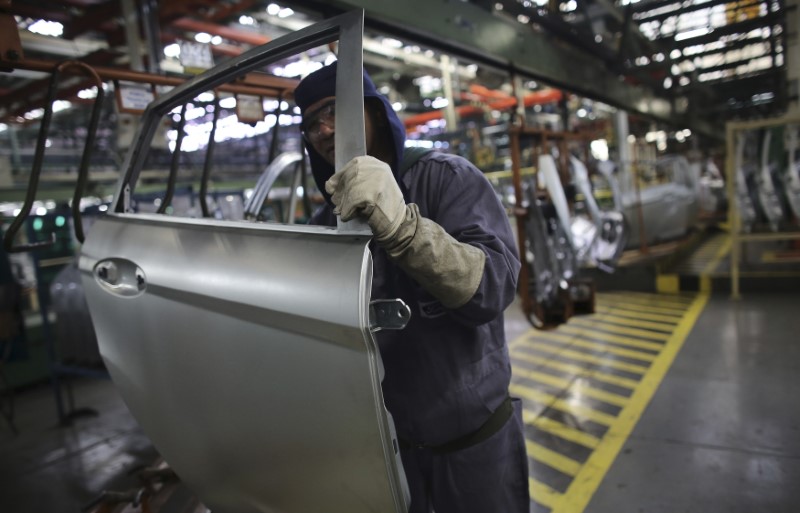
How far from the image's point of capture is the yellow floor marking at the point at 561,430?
323 centimetres

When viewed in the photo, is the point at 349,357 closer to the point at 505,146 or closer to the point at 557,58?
the point at 557,58

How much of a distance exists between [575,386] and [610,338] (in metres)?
1.46

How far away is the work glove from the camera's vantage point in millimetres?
1059

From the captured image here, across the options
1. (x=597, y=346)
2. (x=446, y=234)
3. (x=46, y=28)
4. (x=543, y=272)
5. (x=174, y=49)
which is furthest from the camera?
(x=597, y=346)

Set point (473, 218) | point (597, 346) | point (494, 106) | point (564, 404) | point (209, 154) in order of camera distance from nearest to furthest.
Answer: point (473, 218)
point (209, 154)
point (564, 404)
point (597, 346)
point (494, 106)

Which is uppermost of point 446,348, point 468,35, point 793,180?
point 468,35

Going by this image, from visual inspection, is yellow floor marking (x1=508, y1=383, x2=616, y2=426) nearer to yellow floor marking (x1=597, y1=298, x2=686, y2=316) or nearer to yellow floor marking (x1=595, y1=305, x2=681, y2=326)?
yellow floor marking (x1=595, y1=305, x2=681, y2=326)

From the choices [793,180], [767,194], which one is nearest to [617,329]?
[767,194]

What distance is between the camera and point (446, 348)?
4.61 feet

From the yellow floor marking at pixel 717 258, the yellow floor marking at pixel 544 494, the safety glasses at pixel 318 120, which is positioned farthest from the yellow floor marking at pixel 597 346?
the safety glasses at pixel 318 120

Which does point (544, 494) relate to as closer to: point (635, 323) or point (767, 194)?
point (635, 323)

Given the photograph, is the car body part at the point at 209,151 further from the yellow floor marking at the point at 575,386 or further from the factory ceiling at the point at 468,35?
the yellow floor marking at the point at 575,386

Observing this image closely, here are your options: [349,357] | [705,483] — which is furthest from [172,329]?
[705,483]

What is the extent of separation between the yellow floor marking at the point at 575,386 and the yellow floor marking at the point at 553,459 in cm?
87
